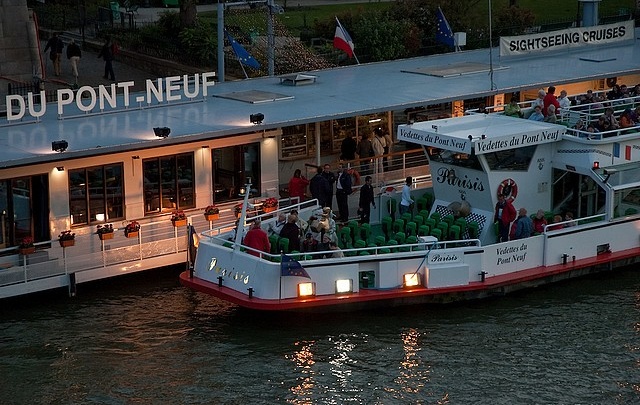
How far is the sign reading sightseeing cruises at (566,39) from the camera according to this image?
4337cm

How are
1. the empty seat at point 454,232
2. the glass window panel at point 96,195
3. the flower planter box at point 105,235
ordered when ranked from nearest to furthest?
the empty seat at point 454,232
the flower planter box at point 105,235
the glass window panel at point 96,195

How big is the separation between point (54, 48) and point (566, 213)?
23.1 meters

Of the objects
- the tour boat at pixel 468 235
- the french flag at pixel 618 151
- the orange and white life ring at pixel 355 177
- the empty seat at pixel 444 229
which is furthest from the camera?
the orange and white life ring at pixel 355 177

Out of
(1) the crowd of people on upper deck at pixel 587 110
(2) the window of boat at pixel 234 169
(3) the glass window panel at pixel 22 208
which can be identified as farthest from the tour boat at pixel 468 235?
(3) the glass window panel at pixel 22 208

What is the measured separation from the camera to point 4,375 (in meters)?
26.5

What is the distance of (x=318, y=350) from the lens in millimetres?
27797

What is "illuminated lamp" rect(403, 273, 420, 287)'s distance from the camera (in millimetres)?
29438

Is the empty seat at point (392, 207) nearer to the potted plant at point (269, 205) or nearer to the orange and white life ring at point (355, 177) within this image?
the orange and white life ring at point (355, 177)

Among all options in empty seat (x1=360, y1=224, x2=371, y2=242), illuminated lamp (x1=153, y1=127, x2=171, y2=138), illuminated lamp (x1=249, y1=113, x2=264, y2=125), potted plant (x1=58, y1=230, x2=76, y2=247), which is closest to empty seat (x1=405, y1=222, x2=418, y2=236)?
empty seat (x1=360, y1=224, x2=371, y2=242)

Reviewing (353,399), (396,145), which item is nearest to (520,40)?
(396,145)

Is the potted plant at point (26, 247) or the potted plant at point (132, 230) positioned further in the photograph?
the potted plant at point (132, 230)

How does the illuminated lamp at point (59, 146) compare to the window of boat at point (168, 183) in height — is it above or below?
above

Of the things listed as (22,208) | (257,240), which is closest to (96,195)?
(22,208)

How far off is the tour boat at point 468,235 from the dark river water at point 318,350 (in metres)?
0.62
